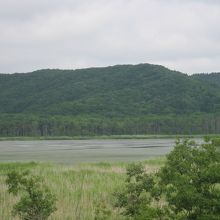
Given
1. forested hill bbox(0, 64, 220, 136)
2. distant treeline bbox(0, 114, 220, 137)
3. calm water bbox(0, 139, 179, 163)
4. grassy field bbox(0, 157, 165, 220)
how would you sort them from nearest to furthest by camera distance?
1. grassy field bbox(0, 157, 165, 220)
2. calm water bbox(0, 139, 179, 163)
3. distant treeline bbox(0, 114, 220, 137)
4. forested hill bbox(0, 64, 220, 136)

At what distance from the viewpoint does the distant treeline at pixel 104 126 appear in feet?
359

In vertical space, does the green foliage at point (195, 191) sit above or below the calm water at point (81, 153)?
above

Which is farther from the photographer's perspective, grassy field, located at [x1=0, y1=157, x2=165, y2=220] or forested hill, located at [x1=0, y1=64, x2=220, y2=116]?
forested hill, located at [x1=0, y1=64, x2=220, y2=116]

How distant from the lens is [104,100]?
152875 mm

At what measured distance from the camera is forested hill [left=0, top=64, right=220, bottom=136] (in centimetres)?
11225

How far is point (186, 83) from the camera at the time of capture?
497 ft

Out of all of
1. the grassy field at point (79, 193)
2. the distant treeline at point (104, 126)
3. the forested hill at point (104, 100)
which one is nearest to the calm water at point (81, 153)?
the grassy field at point (79, 193)

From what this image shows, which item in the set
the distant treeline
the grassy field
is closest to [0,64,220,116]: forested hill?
the distant treeline

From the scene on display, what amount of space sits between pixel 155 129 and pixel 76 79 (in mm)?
76285

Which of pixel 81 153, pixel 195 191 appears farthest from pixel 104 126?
pixel 195 191

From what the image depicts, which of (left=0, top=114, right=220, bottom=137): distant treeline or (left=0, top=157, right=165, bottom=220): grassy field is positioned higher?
(left=0, top=114, right=220, bottom=137): distant treeline

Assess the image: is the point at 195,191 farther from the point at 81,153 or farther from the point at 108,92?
the point at 108,92

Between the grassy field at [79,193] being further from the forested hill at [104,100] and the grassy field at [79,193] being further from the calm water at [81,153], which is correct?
the forested hill at [104,100]

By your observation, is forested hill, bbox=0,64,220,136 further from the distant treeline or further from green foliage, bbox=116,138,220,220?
green foliage, bbox=116,138,220,220
